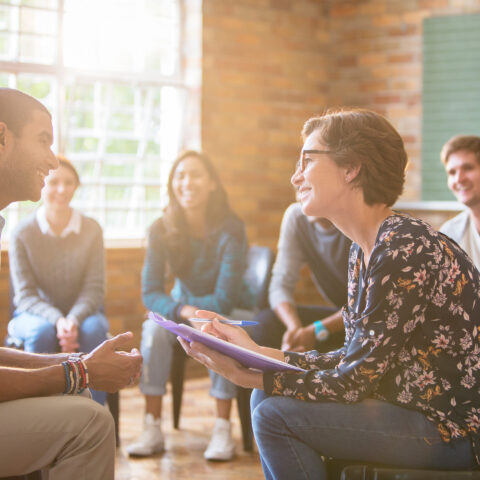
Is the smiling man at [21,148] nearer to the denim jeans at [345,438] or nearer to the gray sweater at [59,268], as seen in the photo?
the denim jeans at [345,438]

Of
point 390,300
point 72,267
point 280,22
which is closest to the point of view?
point 390,300

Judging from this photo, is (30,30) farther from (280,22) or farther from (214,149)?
(280,22)

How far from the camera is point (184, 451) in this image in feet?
10.4

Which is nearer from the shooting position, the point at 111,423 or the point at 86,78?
the point at 111,423

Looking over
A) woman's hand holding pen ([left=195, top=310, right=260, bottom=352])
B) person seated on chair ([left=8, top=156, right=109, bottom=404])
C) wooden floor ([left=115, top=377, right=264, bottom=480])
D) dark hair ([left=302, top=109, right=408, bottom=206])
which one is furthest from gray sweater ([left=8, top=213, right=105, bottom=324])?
dark hair ([left=302, top=109, right=408, bottom=206])

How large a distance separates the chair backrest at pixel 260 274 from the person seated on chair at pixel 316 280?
122 mm

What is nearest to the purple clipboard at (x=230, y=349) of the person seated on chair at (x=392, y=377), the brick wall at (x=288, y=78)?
the person seated on chair at (x=392, y=377)

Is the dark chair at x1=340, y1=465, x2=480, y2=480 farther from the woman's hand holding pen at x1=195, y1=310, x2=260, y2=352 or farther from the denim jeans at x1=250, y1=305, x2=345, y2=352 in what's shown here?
the denim jeans at x1=250, y1=305, x2=345, y2=352

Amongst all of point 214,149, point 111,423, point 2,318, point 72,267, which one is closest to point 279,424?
point 111,423

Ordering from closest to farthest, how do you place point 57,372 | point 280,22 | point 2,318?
point 57,372
point 2,318
point 280,22

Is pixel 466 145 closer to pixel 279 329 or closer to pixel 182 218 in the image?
pixel 279 329

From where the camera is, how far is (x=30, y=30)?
425cm

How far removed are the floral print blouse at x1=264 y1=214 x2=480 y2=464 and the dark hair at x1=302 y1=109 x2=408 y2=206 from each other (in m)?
0.15

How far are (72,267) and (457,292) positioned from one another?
216cm
